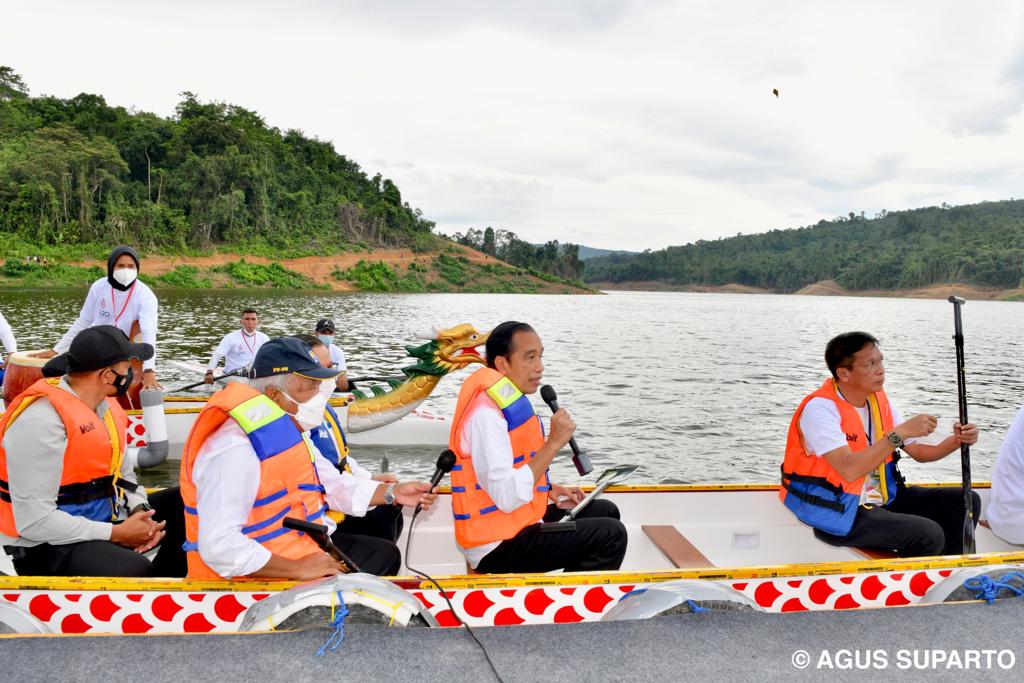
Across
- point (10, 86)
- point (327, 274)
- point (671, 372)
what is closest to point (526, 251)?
point (327, 274)

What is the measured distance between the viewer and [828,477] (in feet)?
12.0

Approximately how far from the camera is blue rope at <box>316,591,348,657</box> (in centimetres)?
282

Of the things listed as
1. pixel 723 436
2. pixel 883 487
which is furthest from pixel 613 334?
pixel 883 487

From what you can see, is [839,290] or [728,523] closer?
[728,523]

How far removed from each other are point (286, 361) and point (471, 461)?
3.18ft

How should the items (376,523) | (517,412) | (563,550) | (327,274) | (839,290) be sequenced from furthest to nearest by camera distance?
(839,290) < (327,274) < (376,523) < (563,550) < (517,412)

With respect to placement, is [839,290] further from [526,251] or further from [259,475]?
[259,475]

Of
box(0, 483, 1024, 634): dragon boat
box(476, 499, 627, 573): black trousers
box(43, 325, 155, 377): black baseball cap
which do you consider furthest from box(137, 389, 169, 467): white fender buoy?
box(476, 499, 627, 573): black trousers

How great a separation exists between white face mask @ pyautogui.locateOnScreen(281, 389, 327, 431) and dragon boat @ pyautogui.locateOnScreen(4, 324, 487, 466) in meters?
2.31

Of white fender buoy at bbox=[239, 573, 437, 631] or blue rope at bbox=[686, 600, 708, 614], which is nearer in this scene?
white fender buoy at bbox=[239, 573, 437, 631]

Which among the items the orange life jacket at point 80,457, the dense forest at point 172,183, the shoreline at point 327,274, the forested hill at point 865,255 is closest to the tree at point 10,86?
the dense forest at point 172,183

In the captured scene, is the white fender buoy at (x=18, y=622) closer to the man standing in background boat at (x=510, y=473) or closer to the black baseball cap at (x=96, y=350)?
the black baseball cap at (x=96, y=350)

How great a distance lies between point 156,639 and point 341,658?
2.67ft

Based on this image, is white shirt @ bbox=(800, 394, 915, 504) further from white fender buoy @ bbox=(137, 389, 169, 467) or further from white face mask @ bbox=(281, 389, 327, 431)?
white fender buoy @ bbox=(137, 389, 169, 467)
